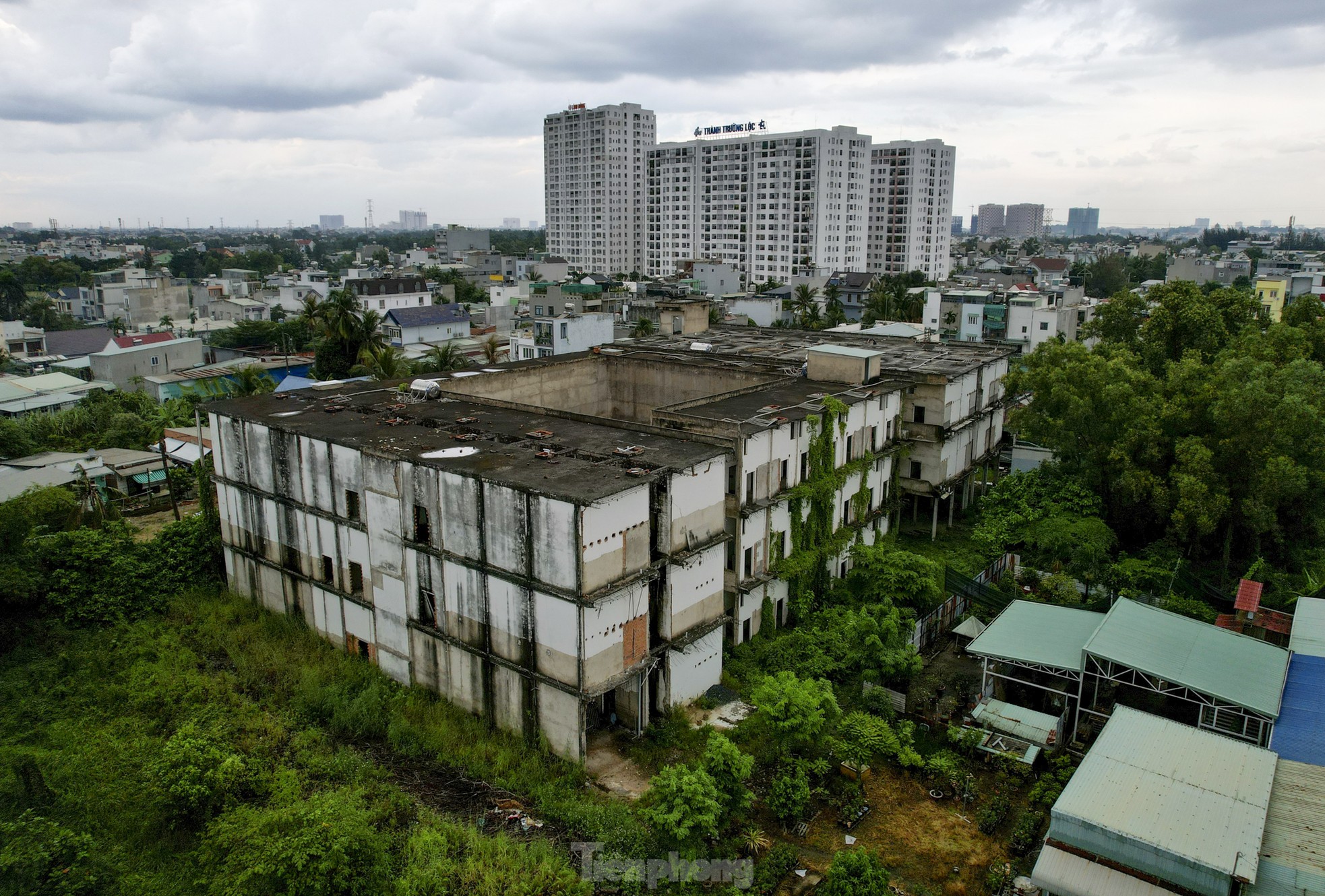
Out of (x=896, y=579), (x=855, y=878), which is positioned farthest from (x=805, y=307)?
(x=855, y=878)

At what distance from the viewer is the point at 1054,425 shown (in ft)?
113

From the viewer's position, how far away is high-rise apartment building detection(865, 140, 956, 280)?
13075 centimetres

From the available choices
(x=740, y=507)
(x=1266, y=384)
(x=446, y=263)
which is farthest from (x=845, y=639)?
(x=446, y=263)

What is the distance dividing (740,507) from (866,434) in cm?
930

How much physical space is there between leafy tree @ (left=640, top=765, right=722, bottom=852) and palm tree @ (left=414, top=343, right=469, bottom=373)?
32.4 metres

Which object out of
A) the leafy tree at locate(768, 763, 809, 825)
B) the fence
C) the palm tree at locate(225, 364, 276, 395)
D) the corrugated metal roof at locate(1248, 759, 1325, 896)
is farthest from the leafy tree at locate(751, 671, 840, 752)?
the palm tree at locate(225, 364, 276, 395)

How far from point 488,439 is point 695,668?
925 cm

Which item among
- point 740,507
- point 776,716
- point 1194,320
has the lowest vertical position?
point 776,716

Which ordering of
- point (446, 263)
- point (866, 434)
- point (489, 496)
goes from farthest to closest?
point (446, 263)
point (866, 434)
point (489, 496)

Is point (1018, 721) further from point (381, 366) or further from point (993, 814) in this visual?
point (381, 366)

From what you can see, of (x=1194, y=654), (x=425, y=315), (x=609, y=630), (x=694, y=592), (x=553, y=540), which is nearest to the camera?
(x=553, y=540)

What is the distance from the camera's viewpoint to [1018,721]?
21766 millimetres

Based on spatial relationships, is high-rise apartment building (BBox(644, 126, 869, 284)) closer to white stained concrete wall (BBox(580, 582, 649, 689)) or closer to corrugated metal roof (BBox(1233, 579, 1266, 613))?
corrugated metal roof (BBox(1233, 579, 1266, 613))

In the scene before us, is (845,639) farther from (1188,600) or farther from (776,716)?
(1188,600)
